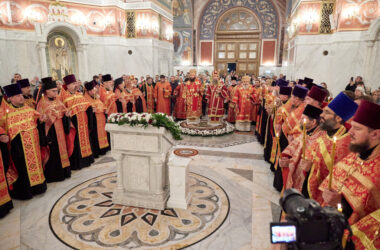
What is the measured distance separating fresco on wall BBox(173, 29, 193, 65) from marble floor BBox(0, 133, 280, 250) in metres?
16.7

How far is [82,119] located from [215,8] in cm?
1951

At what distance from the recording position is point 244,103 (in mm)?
8695

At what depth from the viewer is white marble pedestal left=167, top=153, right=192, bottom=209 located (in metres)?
3.75

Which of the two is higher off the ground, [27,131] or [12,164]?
[27,131]

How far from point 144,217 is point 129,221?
8.6 inches

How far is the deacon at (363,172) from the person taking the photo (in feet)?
5.68

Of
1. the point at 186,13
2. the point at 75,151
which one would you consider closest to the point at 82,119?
the point at 75,151

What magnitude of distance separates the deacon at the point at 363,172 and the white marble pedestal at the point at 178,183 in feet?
7.29

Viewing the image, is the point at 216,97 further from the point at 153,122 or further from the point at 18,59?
the point at 18,59

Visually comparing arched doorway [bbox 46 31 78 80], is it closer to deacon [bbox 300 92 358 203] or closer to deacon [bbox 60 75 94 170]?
deacon [bbox 60 75 94 170]

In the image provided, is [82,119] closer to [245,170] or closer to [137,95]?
[137,95]

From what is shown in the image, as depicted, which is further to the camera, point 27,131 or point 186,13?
point 186,13

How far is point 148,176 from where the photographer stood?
384cm

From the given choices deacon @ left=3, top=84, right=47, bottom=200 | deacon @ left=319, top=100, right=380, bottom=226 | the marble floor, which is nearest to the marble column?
the marble floor
